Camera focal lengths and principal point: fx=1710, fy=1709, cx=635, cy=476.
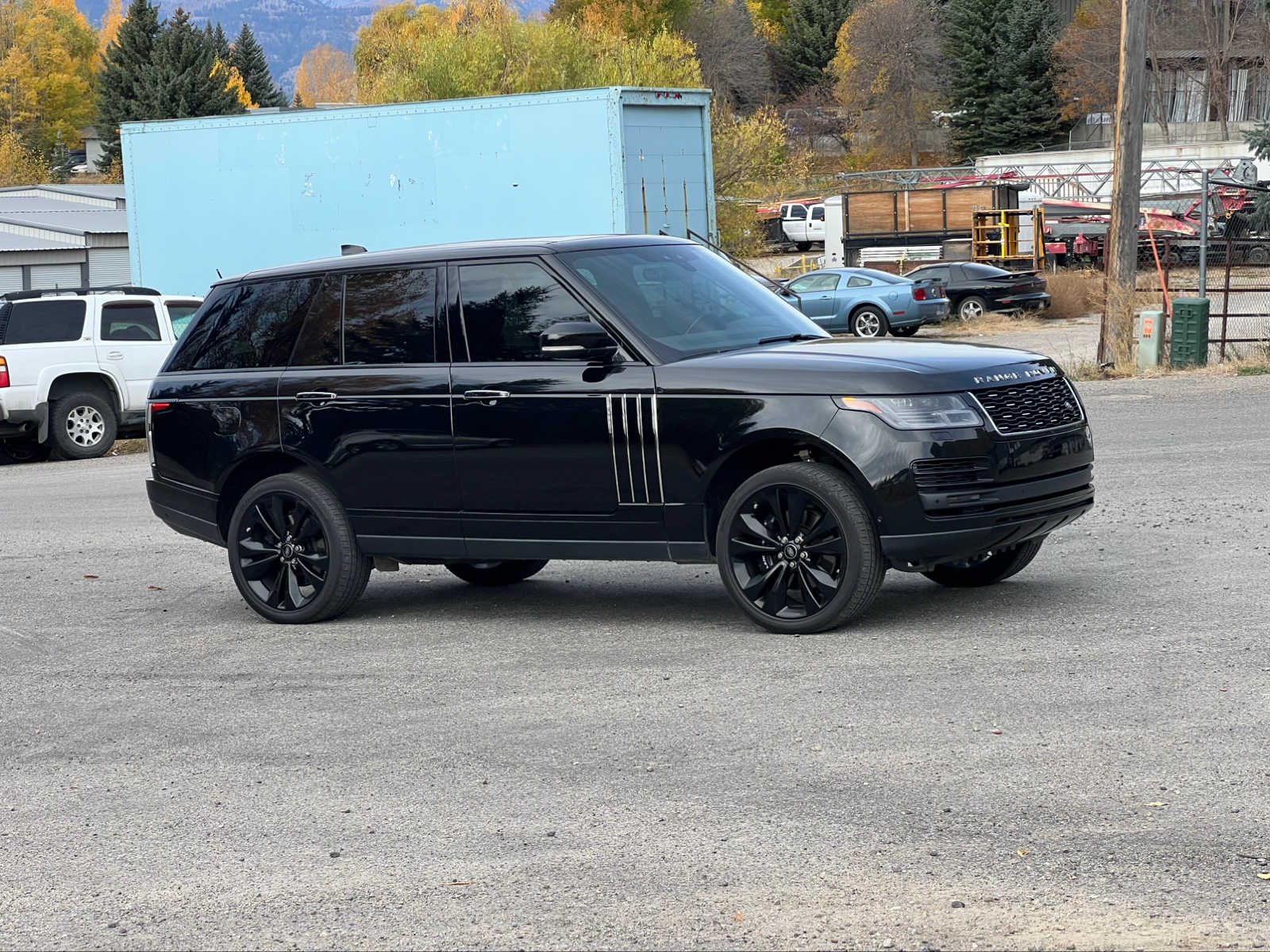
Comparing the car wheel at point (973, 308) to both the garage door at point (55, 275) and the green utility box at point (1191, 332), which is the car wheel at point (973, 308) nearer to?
the green utility box at point (1191, 332)

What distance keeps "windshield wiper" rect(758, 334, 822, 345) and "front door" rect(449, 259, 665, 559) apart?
2.43 feet

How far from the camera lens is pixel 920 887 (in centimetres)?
445

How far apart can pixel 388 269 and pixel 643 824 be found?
161 inches

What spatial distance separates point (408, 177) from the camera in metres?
24.2

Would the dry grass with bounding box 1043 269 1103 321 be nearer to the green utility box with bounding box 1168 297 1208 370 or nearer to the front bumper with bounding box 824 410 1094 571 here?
the green utility box with bounding box 1168 297 1208 370

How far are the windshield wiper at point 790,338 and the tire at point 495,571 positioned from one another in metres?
2.25

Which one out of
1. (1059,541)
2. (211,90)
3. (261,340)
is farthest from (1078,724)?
(211,90)

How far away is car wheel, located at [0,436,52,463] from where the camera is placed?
66.9 feet

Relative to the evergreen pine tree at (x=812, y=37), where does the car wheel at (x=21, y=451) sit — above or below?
below

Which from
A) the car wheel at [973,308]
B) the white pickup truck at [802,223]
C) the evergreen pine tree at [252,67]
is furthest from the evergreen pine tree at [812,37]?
the car wheel at [973,308]

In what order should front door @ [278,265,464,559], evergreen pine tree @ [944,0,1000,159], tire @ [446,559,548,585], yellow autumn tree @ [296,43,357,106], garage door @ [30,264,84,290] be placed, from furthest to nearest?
yellow autumn tree @ [296,43,357,106]
evergreen pine tree @ [944,0,1000,159]
garage door @ [30,264,84,290]
tire @ [446,559,548,585]
front door @ [278,265,464,559]

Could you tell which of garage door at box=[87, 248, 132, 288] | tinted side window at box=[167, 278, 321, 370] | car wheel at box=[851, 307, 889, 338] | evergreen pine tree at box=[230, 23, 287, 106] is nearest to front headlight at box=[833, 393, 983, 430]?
tinted side window at box=[167, 278, 321, 370]

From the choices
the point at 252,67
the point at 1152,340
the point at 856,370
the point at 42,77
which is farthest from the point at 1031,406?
the point at 42,77

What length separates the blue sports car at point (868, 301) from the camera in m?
31.9
